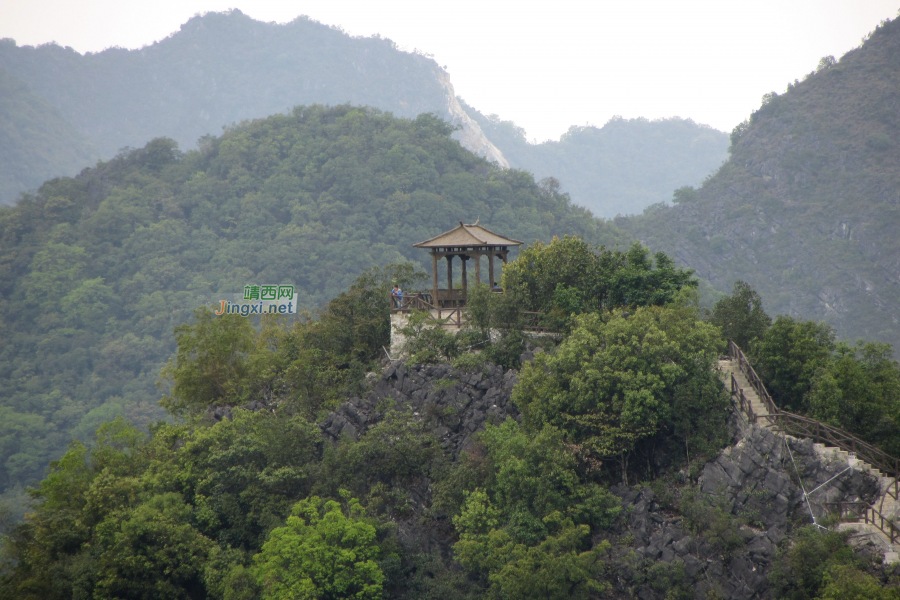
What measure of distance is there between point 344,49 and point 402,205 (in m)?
89.2

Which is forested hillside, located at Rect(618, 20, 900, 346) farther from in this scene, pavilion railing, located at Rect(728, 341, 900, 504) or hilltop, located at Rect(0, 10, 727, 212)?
hilltop, located at Rect(0, 10, 727, 212)

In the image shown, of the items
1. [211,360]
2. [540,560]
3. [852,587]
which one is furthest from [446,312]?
[852,587]

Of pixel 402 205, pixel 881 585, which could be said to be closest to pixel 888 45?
pixel 402 205

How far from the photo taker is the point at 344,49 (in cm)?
14538

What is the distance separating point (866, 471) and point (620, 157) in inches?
4809

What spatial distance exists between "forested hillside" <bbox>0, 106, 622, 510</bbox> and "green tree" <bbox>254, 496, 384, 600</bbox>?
3685 cm

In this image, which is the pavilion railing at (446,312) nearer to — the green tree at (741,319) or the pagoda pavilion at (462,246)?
the pagoda pavilion at (462,246)

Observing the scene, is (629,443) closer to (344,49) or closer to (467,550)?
(467,550)

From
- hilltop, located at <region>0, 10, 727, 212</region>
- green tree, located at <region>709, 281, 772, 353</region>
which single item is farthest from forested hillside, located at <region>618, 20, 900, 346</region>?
hilltop, located at <region>0, 10, 727, 212</region>

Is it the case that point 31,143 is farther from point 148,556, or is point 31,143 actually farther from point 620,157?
point 148,556

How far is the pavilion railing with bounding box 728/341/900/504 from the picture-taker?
14789 mm

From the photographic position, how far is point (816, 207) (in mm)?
63875

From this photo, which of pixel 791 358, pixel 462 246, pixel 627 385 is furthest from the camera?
pixel 462 246

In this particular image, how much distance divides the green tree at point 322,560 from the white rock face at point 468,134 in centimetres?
8786
